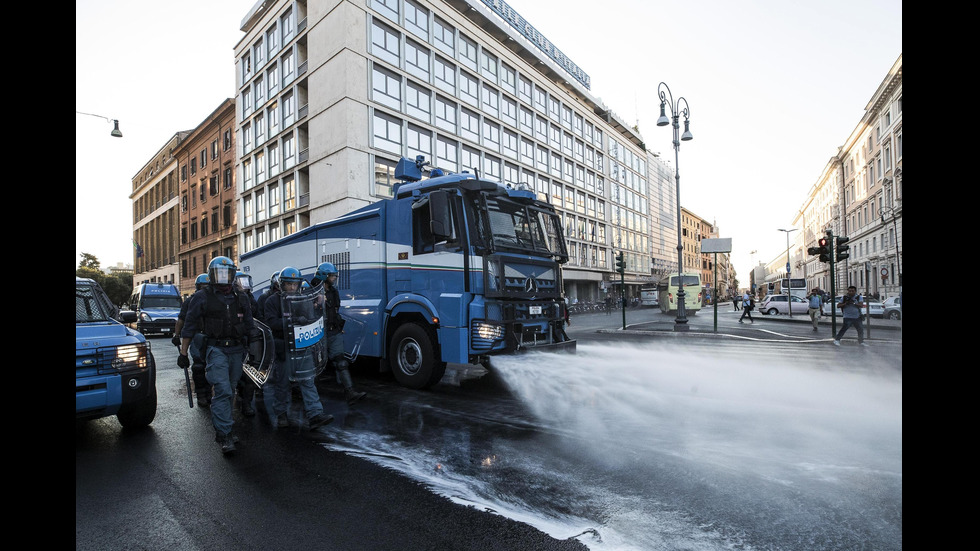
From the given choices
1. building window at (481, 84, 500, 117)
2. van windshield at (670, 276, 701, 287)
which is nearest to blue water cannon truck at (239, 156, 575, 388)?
van windshield at (670, 276, 701, 287)

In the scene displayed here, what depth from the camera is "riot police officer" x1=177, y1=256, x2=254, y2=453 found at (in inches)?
199

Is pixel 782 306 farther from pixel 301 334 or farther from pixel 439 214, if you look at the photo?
pixel 301 334

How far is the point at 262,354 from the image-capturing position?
6.05 m

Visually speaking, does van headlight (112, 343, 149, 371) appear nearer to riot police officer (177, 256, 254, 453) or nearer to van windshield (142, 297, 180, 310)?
riot police officer (177, 256, 254, 453)

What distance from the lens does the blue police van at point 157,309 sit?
64.0ft

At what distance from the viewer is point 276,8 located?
107ft

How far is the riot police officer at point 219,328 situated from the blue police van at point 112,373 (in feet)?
1.47

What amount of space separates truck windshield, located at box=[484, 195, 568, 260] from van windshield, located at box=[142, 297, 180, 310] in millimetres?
18876

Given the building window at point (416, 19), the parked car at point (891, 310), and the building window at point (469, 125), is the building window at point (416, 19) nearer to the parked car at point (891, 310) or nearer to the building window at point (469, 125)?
the building window at point (469, 125)

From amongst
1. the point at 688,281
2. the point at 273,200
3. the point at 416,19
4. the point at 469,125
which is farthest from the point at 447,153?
the point at 688,281

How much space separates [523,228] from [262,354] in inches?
160
